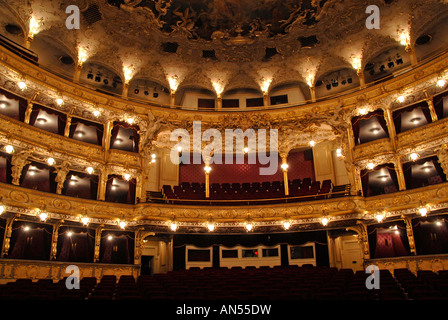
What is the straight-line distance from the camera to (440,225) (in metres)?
11.9

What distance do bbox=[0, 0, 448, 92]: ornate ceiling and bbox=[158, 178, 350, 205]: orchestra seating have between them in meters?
5.29

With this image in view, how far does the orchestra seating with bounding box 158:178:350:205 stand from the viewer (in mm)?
14417

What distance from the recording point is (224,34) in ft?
51.3

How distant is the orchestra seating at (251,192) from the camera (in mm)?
14417

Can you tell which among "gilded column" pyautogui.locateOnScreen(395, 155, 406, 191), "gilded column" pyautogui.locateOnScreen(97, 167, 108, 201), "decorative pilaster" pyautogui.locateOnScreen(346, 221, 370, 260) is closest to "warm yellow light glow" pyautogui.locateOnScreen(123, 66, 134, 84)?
"gilded column" pyautogui.locateOnScreen(97, 167, 108, 201)

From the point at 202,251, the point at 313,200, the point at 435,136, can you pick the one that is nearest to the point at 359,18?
the point at 435,136

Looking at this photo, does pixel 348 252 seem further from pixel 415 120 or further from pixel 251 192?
pixel 415 120

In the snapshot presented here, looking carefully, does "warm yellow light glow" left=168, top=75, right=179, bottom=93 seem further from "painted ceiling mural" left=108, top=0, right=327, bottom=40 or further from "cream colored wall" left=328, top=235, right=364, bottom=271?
"cream colored wall" left=328, top=235, right=364, bottom=271

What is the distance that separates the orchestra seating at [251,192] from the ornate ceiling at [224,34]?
5.29m

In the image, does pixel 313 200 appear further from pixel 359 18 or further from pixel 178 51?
pixel 178 51

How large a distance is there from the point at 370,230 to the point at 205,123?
342 inches

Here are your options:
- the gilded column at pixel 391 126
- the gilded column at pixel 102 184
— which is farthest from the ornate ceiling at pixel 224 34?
the gilded column at pixel 102 184

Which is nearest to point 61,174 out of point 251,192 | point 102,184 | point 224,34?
point 102,184

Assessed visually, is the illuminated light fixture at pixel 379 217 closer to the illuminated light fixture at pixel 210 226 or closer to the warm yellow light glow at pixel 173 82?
the illuminated light fixture at pixel 210 226
